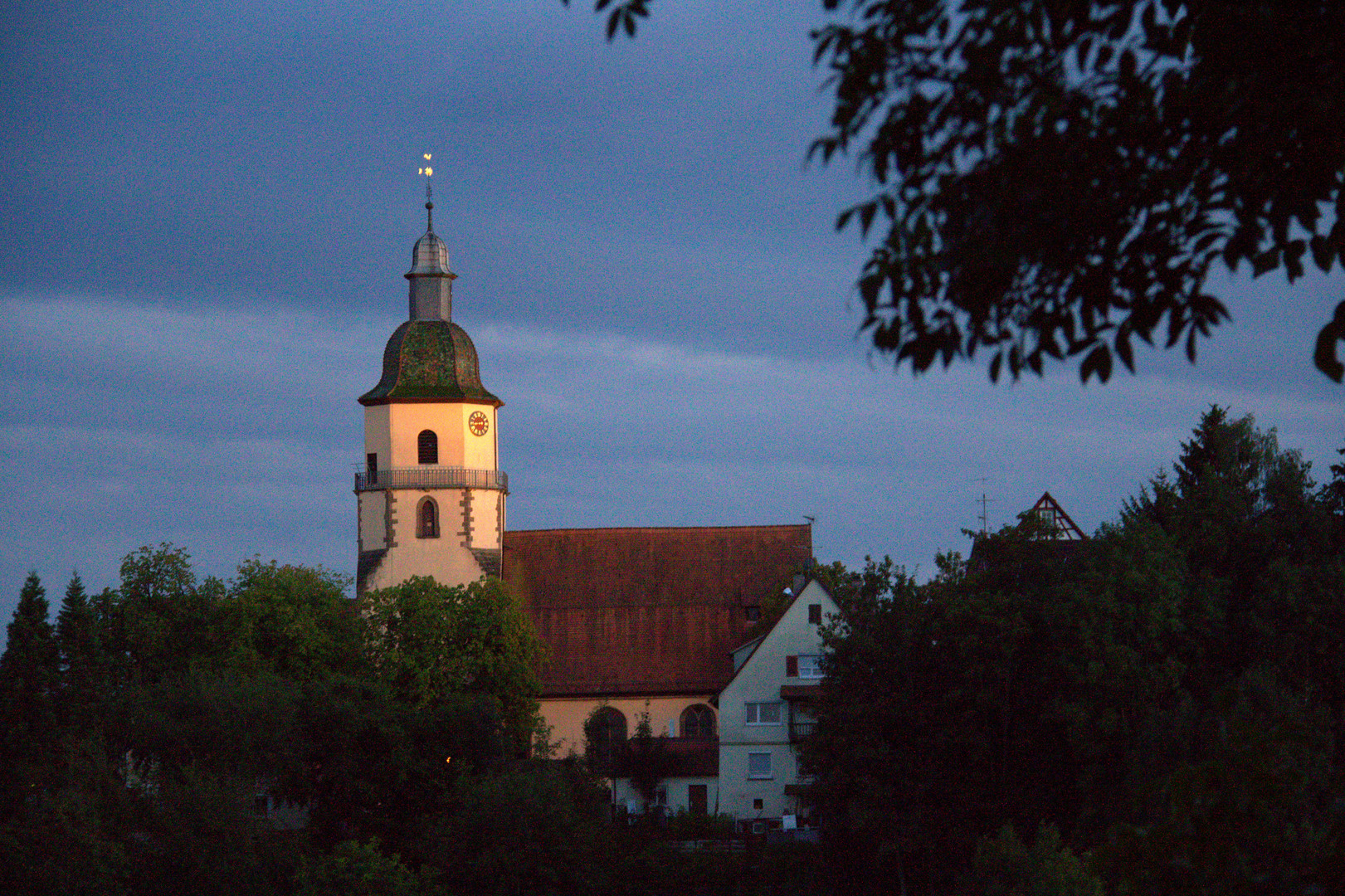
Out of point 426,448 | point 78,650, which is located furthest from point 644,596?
point 78,650

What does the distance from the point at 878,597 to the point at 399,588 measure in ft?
75.6

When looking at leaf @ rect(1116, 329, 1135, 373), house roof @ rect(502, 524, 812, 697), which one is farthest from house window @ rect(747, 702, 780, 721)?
leaf @ rect(1116, 329, 1135, 373)

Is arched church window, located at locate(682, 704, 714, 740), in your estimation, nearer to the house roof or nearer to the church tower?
the house roof

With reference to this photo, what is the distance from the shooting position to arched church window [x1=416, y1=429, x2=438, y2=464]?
72.6 metres

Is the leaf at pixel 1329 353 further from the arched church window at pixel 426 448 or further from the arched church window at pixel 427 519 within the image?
the arched church window at pixel 426 448

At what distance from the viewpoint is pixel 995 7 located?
24.5 feet

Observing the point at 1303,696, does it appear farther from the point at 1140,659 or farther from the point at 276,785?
the point at 276,785

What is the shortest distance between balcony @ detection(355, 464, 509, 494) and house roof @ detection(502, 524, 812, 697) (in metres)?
4.23

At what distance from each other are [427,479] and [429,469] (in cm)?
46

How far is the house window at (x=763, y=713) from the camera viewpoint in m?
64.3

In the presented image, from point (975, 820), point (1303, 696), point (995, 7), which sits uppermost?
point (995, 7)

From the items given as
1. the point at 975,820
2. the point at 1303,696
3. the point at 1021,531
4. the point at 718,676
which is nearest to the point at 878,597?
the point at 1021,531

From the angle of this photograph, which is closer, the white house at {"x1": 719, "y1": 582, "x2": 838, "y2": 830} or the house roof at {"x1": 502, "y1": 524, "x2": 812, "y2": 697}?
the white house at {"x1": 719, "y1": 582, "x2": 838, "y2": 830}

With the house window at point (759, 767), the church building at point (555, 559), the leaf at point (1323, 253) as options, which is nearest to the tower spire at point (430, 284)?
the church building at point (555, 559)
